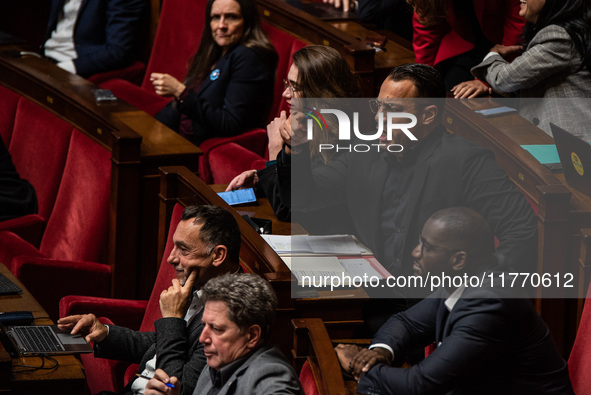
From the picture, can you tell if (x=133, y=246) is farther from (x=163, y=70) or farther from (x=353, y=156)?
(x=163, y=70)

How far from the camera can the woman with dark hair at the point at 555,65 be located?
4.85 ft

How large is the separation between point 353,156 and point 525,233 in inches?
13.1

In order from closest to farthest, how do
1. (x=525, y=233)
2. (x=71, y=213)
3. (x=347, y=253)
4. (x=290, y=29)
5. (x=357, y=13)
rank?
1. (x=525, y=233)
2. (x=347, y=253)
3. (x=71, y=213)
4. (x=290, y=29)
5. (x=357, y=13)

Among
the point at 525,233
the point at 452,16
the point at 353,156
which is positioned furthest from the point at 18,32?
the point at 525,233

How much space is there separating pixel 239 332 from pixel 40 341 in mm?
410

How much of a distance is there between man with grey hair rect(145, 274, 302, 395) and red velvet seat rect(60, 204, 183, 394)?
0.40 m

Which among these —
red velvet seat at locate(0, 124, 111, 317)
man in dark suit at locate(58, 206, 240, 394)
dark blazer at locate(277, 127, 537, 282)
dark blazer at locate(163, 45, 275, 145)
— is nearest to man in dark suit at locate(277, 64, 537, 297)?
dark blazer at locate(277, 127, 537, 282)

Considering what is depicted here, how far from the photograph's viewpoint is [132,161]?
1.82m

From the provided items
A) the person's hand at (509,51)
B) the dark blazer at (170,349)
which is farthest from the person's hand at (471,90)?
the dark blazer at (170,349)

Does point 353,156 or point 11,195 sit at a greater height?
point 353,156

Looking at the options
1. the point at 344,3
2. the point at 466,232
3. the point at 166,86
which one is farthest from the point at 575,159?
the point at 344,3

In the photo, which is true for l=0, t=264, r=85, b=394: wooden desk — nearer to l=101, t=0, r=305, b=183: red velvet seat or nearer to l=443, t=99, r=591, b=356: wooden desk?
Result: l=443, t=99, r=591, b=356: wooden desk

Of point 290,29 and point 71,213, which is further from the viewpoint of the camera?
point 290,29

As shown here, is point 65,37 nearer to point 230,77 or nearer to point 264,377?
point 230,77
